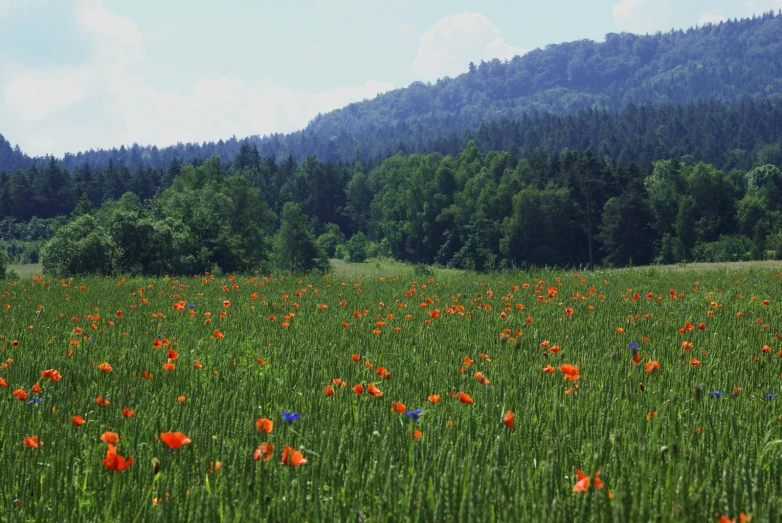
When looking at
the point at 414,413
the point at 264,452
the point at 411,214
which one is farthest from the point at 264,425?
the point at 411,214

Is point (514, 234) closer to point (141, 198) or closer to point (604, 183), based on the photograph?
point (604, 183)

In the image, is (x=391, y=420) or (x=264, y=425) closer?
(x=264, y=425)

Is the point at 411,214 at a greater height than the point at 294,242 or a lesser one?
greater

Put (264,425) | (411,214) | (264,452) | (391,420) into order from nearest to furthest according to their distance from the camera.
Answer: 1. (264,452)
2. (264,425)
3. (391,420)
4. (411,214)

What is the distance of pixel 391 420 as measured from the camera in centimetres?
345

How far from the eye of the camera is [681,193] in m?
77.5

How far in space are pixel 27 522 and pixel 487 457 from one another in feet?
6.45

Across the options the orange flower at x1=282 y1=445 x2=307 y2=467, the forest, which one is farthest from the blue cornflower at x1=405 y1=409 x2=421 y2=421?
the forest

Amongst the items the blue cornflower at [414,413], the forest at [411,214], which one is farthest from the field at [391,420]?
the forest at [411,214]

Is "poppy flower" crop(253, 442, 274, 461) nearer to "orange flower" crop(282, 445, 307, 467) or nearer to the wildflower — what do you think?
"orange flower" crop(282, 445, 307, 467)

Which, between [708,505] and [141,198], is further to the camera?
[141,198]

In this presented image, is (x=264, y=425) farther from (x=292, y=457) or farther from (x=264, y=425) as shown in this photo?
(x=292, y=457)

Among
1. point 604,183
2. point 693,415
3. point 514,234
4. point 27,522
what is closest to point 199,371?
point 27,522

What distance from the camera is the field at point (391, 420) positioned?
241 centimetres
